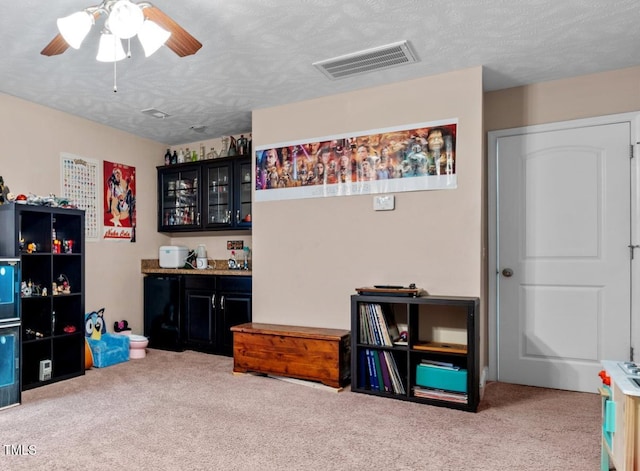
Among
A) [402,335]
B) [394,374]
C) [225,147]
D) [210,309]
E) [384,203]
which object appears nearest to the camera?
[394,374]

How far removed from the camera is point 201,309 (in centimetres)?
462

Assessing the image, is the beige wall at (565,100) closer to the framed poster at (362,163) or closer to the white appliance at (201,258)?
the framed poster at (362,163)

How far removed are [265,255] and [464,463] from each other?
2468mm

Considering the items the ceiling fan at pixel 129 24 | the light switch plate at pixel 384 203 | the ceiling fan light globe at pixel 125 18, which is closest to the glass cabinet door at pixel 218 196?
the light switch plate at pixel 384 203

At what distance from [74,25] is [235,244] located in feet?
10.4

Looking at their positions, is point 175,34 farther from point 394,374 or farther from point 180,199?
point 180,199

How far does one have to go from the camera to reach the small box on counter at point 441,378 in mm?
2936

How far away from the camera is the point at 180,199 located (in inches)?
203

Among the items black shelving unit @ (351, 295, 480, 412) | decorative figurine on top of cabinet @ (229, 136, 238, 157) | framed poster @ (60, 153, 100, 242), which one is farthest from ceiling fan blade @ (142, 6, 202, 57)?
framed poster @ (60, 153, 100, 242)

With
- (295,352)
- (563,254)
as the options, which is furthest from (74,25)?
(563,254)

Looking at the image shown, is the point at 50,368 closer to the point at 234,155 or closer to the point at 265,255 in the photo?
the point at 265,255

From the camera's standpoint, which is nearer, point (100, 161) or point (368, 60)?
point (368, 60)

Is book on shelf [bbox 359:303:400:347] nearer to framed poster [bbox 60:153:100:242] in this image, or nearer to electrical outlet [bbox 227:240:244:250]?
electrical outlet [bbox 227:240:244:250]

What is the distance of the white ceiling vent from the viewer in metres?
2.89
